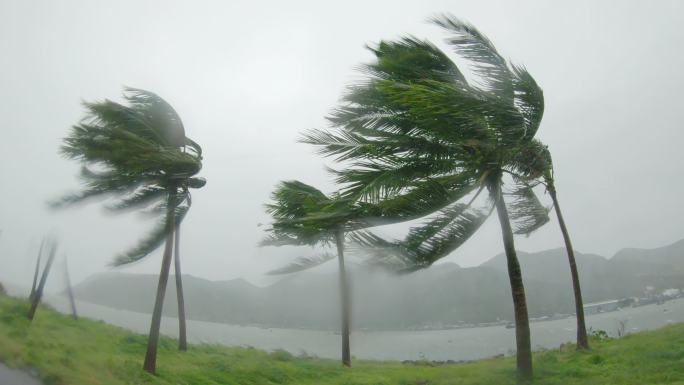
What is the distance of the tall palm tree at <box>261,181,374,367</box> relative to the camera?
641cm

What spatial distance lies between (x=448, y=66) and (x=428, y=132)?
4.76 ft

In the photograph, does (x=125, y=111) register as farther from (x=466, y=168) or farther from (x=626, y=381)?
(x=626, y=381)

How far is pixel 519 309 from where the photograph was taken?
8.62m

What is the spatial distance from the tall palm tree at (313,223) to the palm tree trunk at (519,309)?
11.8 ft

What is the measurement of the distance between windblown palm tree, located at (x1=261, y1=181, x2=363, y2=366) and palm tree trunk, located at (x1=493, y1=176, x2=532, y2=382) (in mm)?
3544

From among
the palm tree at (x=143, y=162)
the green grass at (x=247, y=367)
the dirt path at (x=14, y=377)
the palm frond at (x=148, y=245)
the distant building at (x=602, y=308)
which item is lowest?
the distant building at (x=602, y=308)

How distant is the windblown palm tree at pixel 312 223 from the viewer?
6.41 m

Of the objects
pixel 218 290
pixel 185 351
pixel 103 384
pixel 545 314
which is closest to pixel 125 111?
pixel 103 384

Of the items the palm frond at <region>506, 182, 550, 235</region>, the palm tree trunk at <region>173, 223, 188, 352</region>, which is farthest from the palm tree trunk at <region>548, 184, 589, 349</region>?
the palm tree trunk at <region>173, 223, 188, 352</region>

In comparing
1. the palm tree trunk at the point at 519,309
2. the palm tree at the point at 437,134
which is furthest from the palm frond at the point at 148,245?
the palm tree trunk at the point at 519,309

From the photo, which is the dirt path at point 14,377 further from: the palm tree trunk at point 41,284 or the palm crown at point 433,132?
the palm tree trunk at point 41,284

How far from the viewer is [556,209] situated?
1422 centimetres

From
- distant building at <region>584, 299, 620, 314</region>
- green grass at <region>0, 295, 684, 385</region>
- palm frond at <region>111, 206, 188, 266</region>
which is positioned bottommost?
distant building at <region>584, 299, 620, 314</region>

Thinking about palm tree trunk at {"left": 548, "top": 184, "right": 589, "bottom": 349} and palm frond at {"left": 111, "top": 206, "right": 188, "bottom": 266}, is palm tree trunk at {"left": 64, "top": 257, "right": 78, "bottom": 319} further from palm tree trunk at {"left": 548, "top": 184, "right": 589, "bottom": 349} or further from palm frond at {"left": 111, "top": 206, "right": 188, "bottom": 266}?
palm tree trunk at {"left": 548, "top": 184, "right": 589, "bottom": 349}
